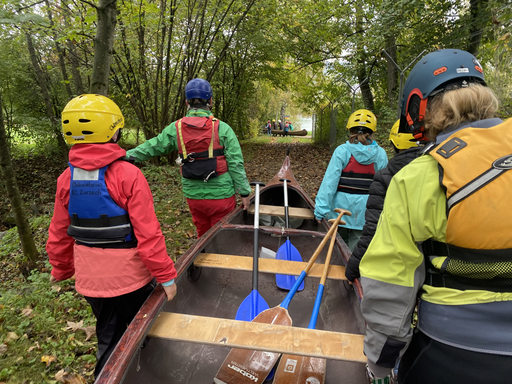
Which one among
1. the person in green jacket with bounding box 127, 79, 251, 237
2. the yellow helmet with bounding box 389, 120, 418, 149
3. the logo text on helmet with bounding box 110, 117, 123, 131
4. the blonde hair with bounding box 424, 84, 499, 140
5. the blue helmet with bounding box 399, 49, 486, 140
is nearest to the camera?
the blonde hair with bounding box 424, 84, 499, 140

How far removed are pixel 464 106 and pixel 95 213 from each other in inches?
74.4

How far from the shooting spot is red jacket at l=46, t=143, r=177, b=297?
1.68 meters

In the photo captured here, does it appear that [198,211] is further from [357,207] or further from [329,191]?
[357,207]

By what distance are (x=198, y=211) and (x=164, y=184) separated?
4.55 m

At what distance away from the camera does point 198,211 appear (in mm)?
3504

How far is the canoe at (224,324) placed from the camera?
5.32 feet

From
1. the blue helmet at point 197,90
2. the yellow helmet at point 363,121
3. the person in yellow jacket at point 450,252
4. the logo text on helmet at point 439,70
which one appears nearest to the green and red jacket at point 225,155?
the blue helmet at point 197,90

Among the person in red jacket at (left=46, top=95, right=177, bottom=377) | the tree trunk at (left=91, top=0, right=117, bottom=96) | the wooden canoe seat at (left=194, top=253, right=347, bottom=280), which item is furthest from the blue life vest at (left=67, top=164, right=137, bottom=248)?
the tree trunk at (left=91, top=0, right=117, bottom=96)

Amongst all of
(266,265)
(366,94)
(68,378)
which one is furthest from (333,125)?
(68,378)

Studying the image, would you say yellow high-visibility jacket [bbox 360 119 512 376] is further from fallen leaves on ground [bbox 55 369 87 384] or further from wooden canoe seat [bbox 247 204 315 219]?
wooden canoe seat [bbox 247 204 315 219]

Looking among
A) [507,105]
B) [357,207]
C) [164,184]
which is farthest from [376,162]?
[507,105]

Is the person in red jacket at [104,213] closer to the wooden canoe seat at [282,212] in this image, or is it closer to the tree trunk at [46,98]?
the wooden canoe seat at [282,212]

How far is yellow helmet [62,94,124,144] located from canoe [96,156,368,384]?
3.55 ft

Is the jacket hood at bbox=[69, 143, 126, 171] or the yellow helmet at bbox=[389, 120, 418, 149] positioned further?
the yellow helmet at bbox=[389, 120, 418, 149]
